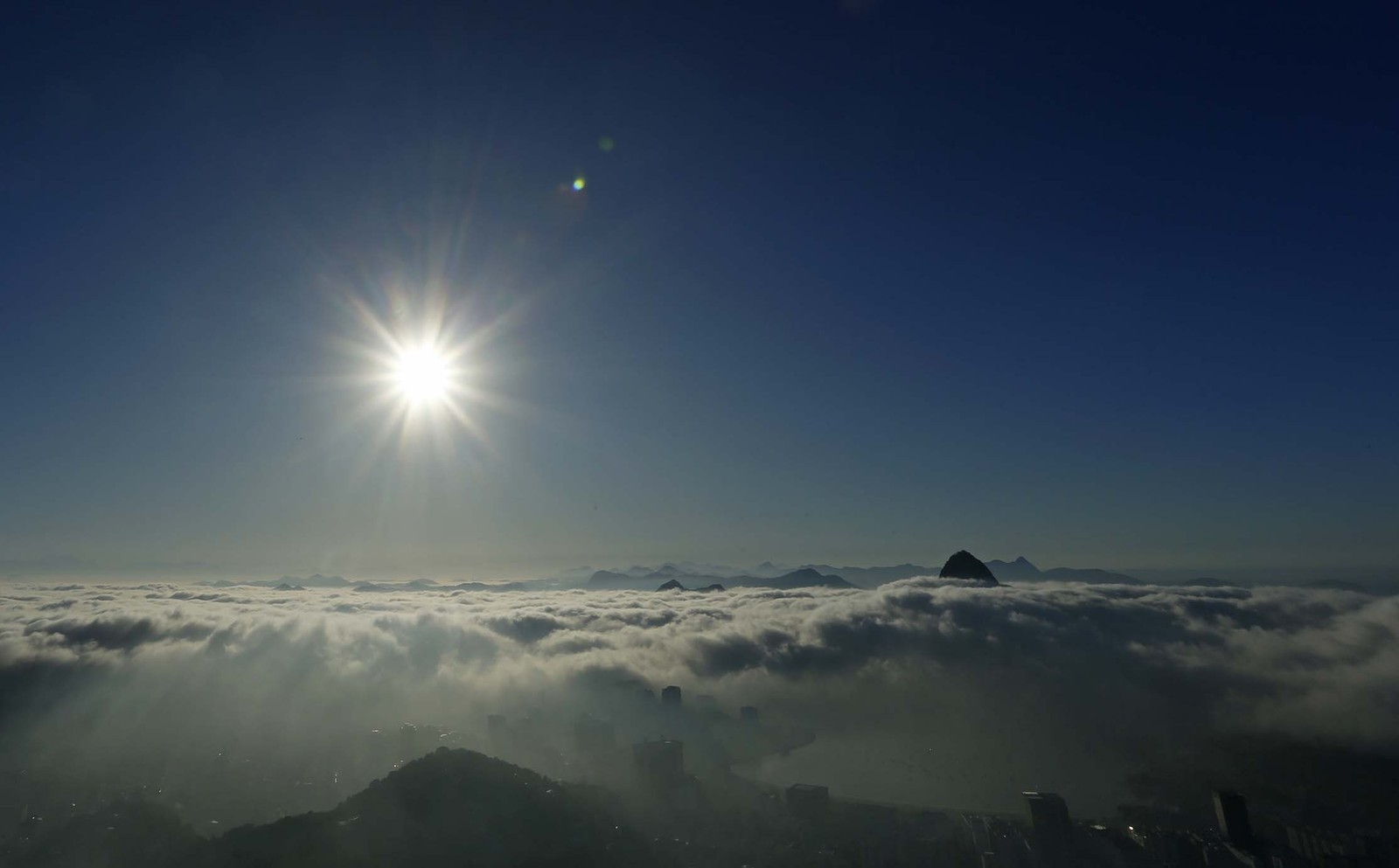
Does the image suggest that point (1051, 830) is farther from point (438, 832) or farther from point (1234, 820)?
point (438, 832)

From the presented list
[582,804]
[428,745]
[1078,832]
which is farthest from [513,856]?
[1078,832]

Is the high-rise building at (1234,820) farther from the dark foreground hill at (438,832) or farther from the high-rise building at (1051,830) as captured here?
the dark foreground hill at (438,832)

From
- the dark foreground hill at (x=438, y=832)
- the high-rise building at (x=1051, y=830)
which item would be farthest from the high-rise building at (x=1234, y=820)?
the dark foreground hill at (x=438, y=832)

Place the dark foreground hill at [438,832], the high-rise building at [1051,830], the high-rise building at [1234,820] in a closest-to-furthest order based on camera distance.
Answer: the dark foreground hill at [438,832] → the high-rise building at [1051,830] → the high-rise building at [1234,820]

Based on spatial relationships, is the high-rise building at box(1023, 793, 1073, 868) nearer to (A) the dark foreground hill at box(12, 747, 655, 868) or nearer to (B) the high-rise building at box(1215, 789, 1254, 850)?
(B) the high-rise building at box(1215, 789, 1254, 850)

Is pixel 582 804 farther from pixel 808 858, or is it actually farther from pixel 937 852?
pixel 937 852

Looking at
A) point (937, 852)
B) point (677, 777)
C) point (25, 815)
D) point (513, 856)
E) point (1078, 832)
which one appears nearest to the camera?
point (513, 856)

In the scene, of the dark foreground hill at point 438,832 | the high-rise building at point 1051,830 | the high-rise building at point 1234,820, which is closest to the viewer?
the dark foreground hill at point 438,832

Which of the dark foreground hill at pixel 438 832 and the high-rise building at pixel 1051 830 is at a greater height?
the dark foreground hill at pixel 438 832
